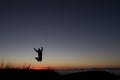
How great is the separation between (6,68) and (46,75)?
2470mm

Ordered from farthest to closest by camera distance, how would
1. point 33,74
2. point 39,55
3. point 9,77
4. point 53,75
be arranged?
1. point 39,55
2. point 53,75
3. point 33,74
4. point 9,77

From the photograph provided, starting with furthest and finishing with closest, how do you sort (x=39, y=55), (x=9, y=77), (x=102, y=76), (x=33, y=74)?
(x=102, y=76) → (x=39, y=55) → (x=33, y=74) → (x=9, y=77)

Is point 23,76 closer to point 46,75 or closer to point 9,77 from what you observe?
point 9,77

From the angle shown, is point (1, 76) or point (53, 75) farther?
point (53, 75)

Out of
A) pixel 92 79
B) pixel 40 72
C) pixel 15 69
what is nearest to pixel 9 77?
pixel 15 69

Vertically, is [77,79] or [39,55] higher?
[39,55]

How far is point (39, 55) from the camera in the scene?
15086 millimetres

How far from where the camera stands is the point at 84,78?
15.5 metres

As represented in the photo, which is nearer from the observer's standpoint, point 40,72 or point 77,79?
point 40,72

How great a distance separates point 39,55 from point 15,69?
3393 mm

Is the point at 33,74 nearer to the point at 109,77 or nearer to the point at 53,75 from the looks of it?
the point at 53,75

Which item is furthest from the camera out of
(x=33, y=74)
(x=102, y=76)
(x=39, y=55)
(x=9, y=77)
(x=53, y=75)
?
(x=102, y=76)

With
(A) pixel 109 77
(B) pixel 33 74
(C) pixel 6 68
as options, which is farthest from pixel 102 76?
(C) pixel 6 68

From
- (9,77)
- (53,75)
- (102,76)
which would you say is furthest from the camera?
(102,76)
